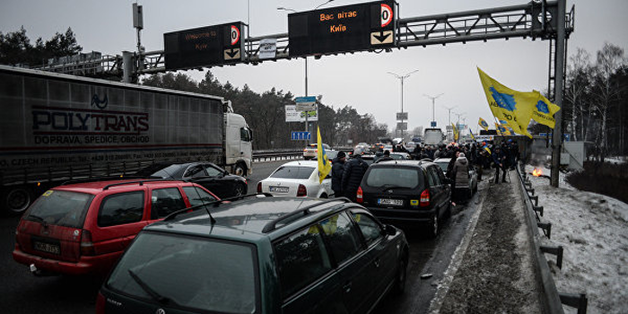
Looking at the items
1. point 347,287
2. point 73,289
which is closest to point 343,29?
point 73,289

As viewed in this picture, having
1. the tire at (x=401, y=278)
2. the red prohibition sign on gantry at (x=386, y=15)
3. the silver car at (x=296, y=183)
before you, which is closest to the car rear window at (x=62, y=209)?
the tire at (x=401, y=278)

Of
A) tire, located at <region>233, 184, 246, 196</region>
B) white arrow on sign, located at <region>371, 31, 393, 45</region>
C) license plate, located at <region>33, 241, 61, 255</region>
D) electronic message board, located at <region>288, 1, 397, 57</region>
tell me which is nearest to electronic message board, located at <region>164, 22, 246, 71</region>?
electronic message board, located at <region>288, 1, 397, 57</region>

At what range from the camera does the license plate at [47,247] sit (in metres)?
4.70

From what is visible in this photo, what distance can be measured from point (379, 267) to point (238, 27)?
17.6 metres

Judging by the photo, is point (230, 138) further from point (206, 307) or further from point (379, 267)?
point (206, 307)

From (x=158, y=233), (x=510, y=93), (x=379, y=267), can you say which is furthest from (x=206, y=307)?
(x=510, y=93)

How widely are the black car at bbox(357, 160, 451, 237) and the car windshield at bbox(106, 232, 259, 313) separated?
19.4 ft

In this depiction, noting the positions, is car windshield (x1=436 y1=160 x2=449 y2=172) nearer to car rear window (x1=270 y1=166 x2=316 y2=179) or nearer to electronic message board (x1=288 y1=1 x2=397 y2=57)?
electronic message board (x1=288 y1=1 x2=397 y2=57)

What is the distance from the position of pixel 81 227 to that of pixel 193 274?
288cm

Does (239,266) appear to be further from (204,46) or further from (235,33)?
(204,46)

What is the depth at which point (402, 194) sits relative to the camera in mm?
8055

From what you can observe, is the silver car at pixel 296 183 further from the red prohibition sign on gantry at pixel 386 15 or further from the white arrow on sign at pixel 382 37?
the red prohibition sign on gantry at pixel 386 15

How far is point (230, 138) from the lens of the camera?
18844 mm

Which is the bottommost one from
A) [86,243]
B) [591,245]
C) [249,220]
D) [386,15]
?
[591,245]
